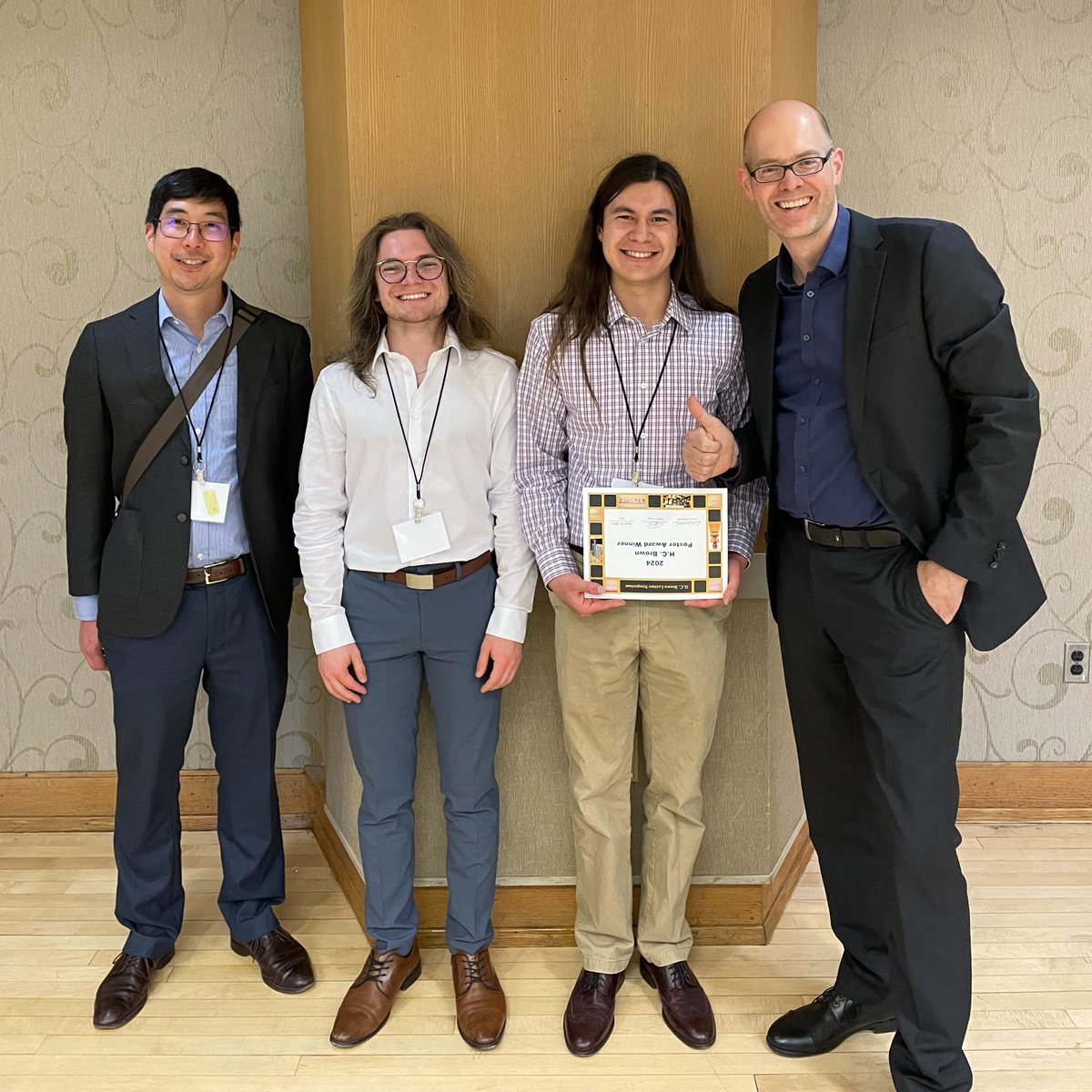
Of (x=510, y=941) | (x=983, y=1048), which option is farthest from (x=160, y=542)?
(x=983, y=1048)

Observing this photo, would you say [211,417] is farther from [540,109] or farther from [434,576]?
[540,109]

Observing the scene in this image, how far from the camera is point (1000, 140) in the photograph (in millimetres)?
3027

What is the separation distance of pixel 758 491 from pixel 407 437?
77cm

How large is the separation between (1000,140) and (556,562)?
1.92m

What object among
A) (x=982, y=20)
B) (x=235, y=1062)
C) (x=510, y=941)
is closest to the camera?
(x=235, y=1062)

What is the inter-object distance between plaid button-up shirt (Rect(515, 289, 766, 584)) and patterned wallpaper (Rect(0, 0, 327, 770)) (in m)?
1.21

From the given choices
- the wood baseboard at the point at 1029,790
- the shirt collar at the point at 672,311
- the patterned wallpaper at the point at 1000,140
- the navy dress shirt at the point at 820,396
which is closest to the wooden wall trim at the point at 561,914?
the wood baseboard at the point at 1029,790

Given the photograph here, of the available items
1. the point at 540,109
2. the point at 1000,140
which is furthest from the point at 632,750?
the point at 1000,140

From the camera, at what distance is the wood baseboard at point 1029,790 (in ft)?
10.7

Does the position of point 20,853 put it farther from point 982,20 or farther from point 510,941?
point 982,20

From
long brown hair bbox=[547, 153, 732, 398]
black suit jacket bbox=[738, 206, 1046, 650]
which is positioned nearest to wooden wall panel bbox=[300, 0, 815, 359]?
long brown hair bbox=[547, 153, 732, 398]

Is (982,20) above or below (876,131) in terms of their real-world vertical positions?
above

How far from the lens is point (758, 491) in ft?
7.63

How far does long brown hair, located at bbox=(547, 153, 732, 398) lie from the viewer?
2.18m
